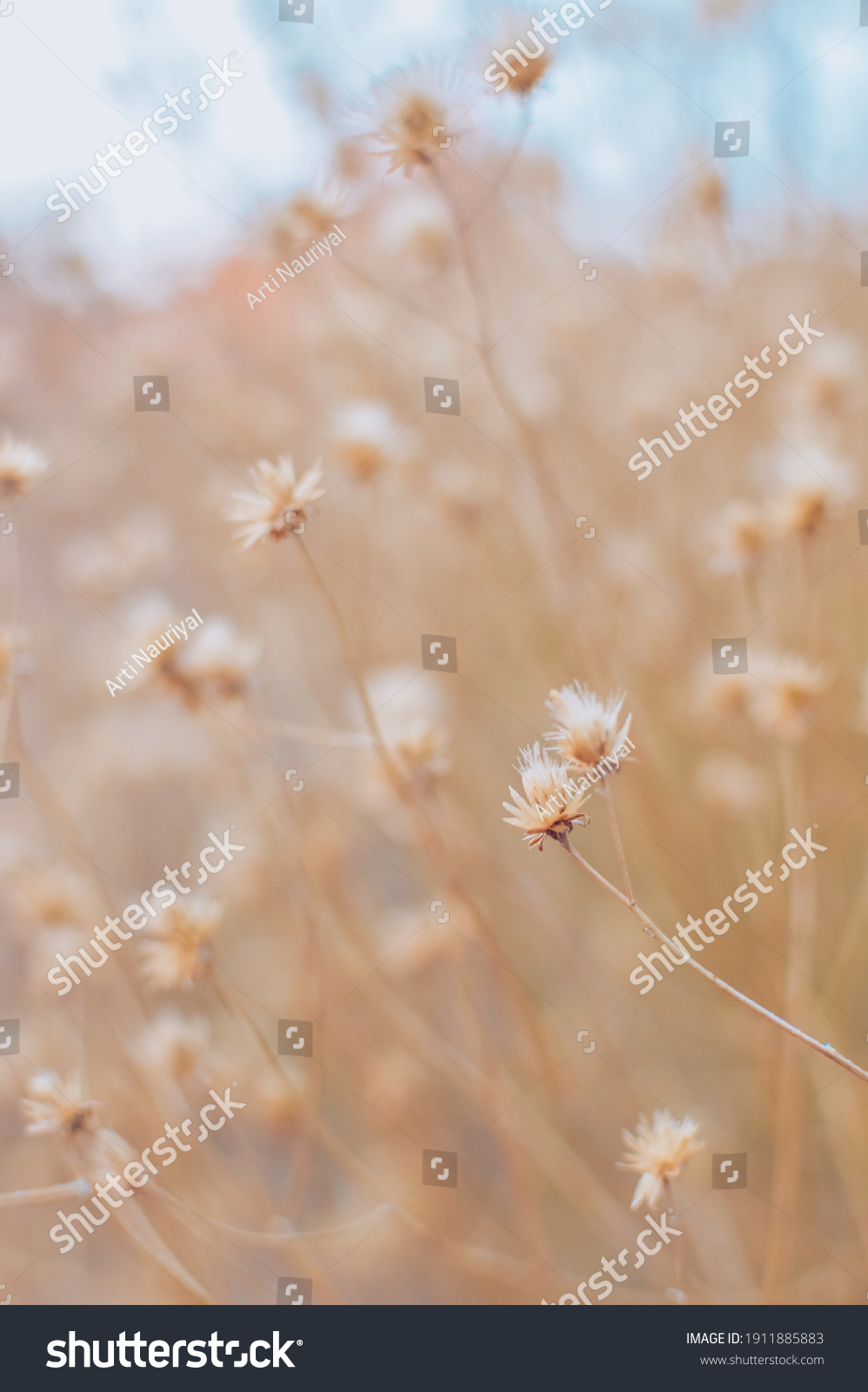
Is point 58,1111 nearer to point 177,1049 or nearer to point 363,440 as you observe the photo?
point 177,1049

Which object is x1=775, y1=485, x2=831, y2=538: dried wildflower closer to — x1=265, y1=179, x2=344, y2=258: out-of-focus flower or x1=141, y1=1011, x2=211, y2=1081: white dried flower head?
x1=265, y1=179, x2=344, y2=258: out-of-focus flower

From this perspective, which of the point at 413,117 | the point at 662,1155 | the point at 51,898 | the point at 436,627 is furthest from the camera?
the point at 436,627

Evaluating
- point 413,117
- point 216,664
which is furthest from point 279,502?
point 413,117

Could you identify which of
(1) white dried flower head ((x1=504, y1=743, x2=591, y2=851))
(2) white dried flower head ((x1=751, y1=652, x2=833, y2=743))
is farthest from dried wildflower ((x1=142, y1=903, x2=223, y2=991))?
(2) white dried flower head ((x1=751, y1=652, x2=833, y2=743))

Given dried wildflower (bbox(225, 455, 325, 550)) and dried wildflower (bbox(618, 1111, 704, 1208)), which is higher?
dried wildflower (bbox(225, 455, 325, 550))
